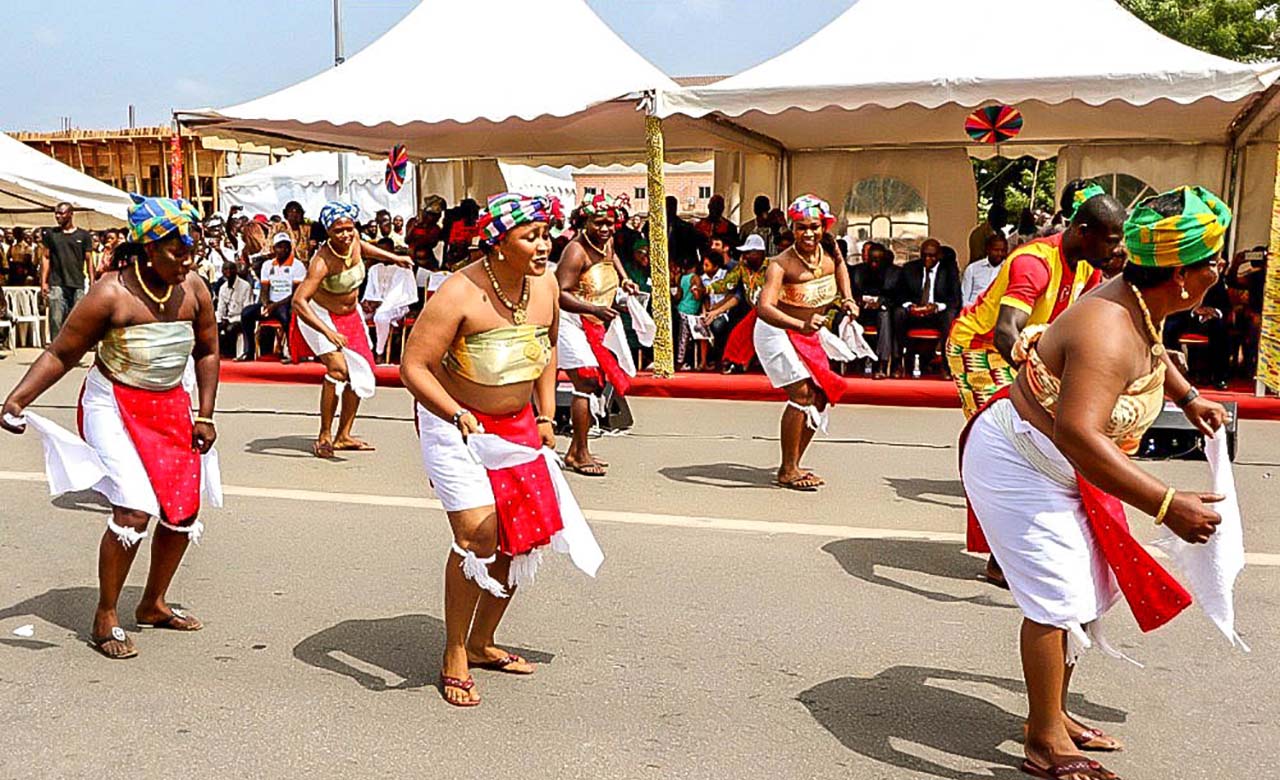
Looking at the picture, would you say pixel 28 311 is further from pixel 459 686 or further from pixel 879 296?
pixel 459 686

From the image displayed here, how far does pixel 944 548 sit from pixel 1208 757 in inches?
99.3

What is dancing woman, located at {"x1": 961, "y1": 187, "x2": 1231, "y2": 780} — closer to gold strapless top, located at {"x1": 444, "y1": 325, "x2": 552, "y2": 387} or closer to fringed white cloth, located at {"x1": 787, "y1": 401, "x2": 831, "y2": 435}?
gold strapless top, located at {"x1": 444, "y1": 325, "x2": 552, "y2": 387}

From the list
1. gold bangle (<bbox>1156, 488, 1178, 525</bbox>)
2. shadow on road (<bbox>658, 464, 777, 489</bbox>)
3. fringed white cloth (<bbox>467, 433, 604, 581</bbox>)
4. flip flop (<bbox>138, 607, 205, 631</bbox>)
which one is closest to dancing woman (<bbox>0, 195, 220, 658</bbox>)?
flip flop (<bbox>138, 607, 205, 631</bbox>)

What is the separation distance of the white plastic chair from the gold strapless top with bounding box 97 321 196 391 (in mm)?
13891

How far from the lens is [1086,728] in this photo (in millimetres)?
3762

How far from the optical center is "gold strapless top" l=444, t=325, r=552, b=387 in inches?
163

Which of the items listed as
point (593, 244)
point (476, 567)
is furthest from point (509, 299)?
point (593, 244)

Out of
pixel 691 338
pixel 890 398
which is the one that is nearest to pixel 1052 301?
pixel 890 398

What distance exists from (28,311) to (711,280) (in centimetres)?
1008

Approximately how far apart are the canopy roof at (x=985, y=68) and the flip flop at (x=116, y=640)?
25.7 ft

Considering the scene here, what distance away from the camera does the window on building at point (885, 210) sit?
53.5 ft

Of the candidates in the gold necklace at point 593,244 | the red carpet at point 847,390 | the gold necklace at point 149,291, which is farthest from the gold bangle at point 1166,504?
the red carpet at point 847,390

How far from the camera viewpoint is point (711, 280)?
13.4 m

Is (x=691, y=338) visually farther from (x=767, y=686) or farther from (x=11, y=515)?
(x=767, y=686)
